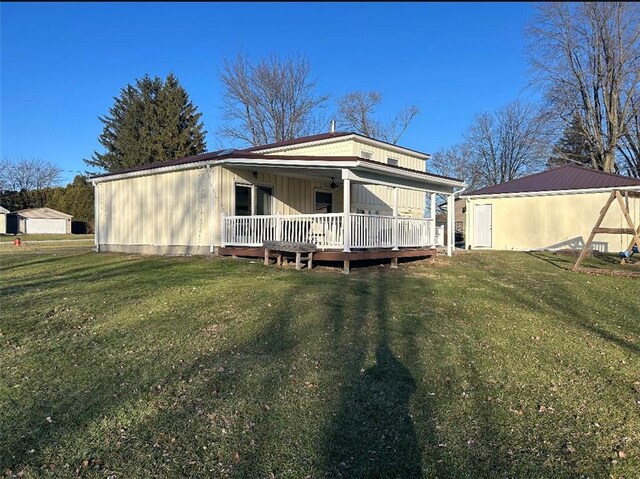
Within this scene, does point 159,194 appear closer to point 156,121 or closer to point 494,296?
point 494,296

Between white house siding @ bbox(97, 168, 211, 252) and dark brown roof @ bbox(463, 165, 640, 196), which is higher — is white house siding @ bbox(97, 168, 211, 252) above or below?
below

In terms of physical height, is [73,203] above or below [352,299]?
above

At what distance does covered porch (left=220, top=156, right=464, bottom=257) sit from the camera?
11469 millimetres

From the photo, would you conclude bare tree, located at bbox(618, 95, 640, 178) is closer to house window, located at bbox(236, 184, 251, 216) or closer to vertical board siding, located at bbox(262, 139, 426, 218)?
vertical board siding, located at bbox(262, 139, 426, 218)

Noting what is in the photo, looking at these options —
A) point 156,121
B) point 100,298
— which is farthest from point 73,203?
point 100,298

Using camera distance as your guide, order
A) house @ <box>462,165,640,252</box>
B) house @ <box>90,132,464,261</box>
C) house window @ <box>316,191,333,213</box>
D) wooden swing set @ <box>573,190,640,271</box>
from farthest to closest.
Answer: house @ <box>462,165,640,252</box>
house window @ <box>316,191,333,213</box>
wooden swing set @ <box>573,190,640,271</box>
house @ <box>90,132,464,261</box>

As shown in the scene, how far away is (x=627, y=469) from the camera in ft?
10.6

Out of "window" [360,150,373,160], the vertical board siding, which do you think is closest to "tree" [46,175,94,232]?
the vertical board siding

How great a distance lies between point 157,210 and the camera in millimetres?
15266

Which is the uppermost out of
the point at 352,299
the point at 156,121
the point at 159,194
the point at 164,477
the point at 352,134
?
the point at 156,121

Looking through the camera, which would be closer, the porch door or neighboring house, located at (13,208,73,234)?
the porch door

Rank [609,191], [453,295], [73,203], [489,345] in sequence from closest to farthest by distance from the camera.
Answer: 1. [489,345]
2. [453,295]
3. [609,191]
4. [73,203]

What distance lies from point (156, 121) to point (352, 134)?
28.3m

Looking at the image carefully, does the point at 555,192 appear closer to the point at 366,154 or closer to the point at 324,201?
the point at 366,154
